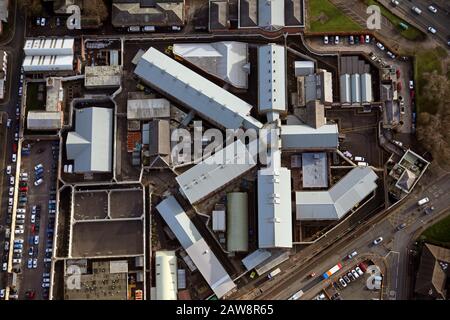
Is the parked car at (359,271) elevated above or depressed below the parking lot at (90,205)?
below

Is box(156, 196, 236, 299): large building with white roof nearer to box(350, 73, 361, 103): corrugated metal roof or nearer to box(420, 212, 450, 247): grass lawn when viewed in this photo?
box(420, 212, 450, 247): grass lawn

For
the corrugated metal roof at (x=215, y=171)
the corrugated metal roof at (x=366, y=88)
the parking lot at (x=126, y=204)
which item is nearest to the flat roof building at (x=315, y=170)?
the corrugated metal roof at (x=215, y=171)

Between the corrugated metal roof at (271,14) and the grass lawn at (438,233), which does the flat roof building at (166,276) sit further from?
the corrugated metal roof at (271,14)

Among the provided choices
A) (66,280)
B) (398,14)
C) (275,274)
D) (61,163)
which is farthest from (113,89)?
(398,14)

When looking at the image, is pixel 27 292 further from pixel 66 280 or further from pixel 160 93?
pixel 160 93

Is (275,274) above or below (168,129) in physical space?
below

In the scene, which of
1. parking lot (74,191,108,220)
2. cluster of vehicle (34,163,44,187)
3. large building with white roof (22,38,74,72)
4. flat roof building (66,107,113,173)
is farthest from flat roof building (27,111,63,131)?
parking lot (74,191,108,220)

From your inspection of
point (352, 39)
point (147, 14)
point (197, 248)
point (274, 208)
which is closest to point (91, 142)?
point (197, 248)
